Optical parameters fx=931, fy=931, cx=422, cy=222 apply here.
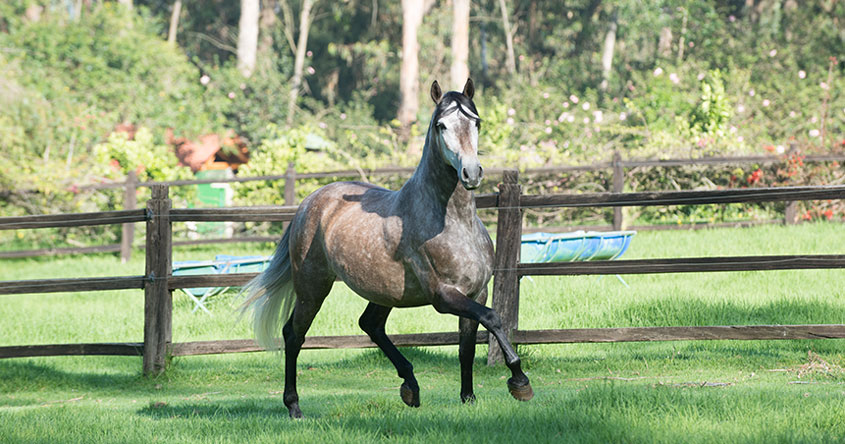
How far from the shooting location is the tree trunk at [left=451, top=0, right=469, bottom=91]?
2580 centimetres

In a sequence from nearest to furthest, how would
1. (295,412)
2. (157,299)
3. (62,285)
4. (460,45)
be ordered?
(295,412)
(157,299)
(62,285)
(460,45)

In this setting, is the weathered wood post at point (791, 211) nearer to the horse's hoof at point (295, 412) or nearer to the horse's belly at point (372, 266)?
the horse's belly at point (372, 266)

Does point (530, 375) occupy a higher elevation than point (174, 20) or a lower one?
lower

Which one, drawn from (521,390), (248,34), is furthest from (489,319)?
(248,34)

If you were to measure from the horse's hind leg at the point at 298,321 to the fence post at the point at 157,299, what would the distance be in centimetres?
221

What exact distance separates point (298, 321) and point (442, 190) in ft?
5.27

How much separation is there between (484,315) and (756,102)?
17477 mm

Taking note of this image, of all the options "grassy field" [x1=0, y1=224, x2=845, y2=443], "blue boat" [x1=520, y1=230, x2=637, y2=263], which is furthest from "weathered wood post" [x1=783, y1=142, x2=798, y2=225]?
"blue boat" [x1=520, y1=230, x2=637, y2=263]

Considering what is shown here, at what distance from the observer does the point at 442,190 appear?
509 cm

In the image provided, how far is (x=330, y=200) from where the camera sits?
19.6 ft

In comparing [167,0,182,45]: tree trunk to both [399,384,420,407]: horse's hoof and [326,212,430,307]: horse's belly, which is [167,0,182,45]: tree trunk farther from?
[399,384,420,407]: horse's hoof

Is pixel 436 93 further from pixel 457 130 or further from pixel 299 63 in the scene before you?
pixel 299 63

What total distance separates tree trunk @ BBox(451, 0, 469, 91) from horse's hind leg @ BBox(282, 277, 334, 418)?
1999 cm

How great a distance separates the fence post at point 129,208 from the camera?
54.6 feet
